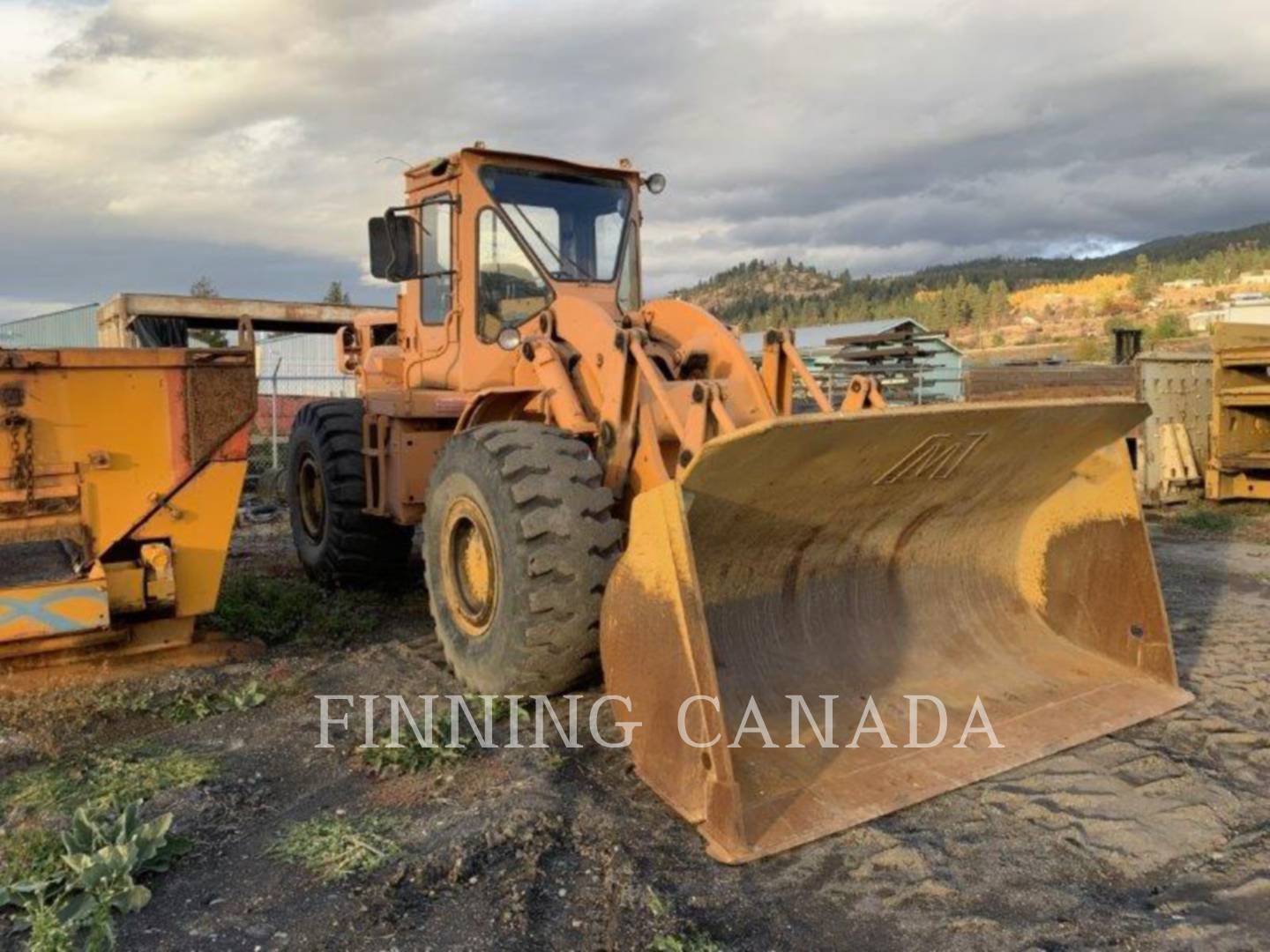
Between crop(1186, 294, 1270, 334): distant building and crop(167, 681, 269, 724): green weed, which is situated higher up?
crop(1186, 294, 1270, 334): distant building

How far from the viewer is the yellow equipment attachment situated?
492cm

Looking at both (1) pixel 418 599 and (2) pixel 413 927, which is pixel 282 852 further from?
(1) pixel 418 599

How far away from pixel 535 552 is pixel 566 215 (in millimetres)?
2578

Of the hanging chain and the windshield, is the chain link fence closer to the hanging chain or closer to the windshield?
the hanging chain

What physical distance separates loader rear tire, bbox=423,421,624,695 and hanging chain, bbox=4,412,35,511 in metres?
2.06

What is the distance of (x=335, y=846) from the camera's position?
349cm

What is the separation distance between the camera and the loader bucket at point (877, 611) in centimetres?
362

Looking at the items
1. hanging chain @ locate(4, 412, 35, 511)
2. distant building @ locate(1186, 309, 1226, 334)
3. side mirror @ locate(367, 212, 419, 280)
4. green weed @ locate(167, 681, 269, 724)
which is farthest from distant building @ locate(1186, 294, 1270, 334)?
hanging chain @ locate(4, 412, 35, 511)

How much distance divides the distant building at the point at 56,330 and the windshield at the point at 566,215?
24.5m

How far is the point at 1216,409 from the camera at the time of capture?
12.4 metres

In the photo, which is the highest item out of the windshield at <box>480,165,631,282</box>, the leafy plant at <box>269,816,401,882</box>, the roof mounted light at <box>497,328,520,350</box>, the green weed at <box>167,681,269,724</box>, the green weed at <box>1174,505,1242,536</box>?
the windshield at <box>480,165,631,282</box>

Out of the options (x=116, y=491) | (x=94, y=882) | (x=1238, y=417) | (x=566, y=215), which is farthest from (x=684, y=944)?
(x=1238, y=417)

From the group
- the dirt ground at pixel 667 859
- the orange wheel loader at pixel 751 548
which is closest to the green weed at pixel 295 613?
the orange wheel loader at pixel 751 548

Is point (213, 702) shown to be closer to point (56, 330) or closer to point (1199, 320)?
point (56, 330)
